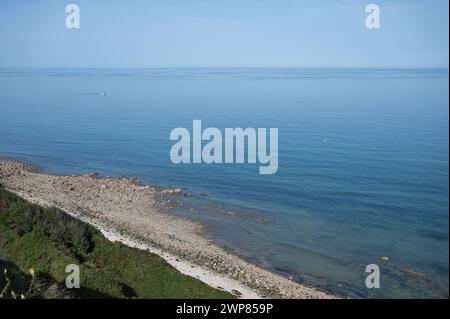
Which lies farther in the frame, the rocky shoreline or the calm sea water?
the calm sea water

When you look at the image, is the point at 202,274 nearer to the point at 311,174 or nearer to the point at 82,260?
the point at 82,260

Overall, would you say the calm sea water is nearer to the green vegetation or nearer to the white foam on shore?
the white foam on shore

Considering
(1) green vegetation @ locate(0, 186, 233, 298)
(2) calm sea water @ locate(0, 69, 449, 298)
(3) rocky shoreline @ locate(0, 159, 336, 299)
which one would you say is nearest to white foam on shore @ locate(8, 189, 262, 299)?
(3) rocky shoreline @ locate(0, 159, 336, 299)

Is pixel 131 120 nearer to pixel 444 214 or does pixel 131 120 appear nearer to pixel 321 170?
pixel 321 170

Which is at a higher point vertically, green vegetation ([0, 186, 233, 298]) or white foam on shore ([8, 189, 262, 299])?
green vegetation ([0, 186, 233, 298])

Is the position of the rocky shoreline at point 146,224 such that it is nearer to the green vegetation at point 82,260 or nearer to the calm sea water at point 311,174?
the calm sea water at point 311,174

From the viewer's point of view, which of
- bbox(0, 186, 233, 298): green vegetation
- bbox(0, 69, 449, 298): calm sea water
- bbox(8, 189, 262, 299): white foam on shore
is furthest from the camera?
bbox(0, 69, 449, 298): calm sea water

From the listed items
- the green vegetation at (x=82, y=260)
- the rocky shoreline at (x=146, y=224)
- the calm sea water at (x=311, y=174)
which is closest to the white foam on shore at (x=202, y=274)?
the rocky shoreline at (x=146, y=224)


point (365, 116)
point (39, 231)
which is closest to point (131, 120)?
point (365, 116)
